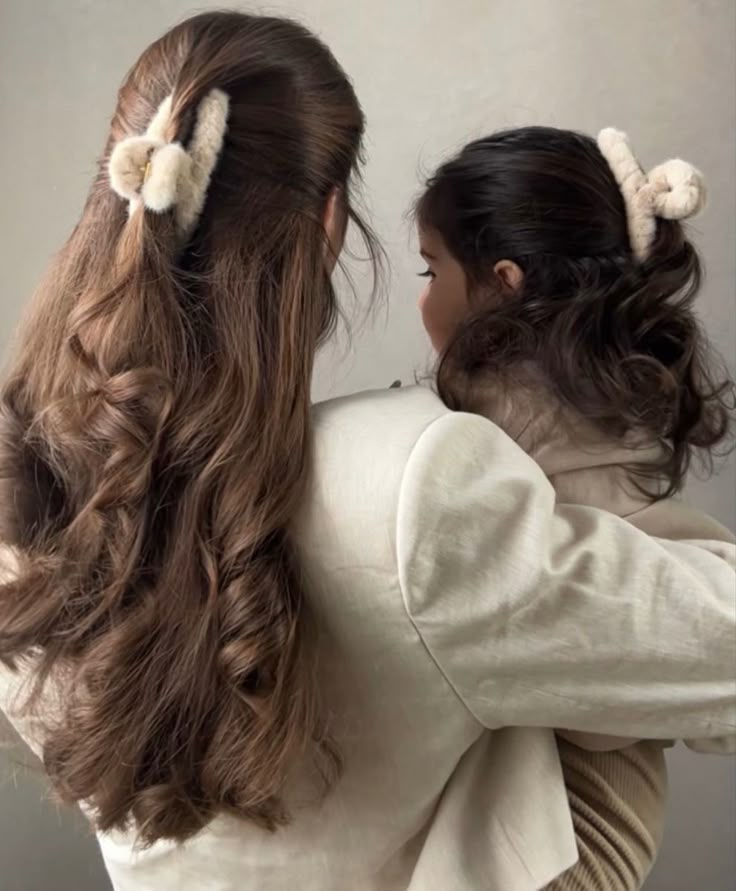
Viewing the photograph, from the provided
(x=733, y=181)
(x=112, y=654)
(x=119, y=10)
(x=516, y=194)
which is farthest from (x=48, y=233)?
(x=733, y=181)

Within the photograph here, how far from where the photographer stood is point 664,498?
0.74 meters

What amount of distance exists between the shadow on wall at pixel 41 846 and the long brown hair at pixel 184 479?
1.97ft

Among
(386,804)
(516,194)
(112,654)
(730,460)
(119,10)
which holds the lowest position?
(730,460)

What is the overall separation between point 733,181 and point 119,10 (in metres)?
0.72

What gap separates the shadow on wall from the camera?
1.13 m

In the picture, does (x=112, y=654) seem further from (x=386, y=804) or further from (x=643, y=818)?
(x=643, y=818)

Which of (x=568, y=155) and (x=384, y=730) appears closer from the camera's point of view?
(x=384, y=730)

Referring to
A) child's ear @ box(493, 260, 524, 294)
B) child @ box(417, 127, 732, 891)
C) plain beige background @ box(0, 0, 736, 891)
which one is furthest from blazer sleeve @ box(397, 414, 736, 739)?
plain beige background @ box(0, 0, 736, 891)

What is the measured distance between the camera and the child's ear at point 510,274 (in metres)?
0.81

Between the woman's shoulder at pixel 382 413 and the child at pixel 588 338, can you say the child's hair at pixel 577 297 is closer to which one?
the child at pixel 588 338

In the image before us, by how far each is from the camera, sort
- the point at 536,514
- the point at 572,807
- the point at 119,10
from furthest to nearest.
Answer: the point at 119,10, the point at 572,807, the point at 536,514

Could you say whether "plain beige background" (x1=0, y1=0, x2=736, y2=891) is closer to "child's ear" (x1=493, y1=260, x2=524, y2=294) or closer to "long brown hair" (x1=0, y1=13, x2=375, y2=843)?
"child's ear" (x1=493, y1=260, x2=524, y2=294)

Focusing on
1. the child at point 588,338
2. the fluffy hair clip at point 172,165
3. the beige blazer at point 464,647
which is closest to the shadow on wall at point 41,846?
the beige blazer at point 464,647

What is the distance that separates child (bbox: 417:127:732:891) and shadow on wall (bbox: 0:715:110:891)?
2.23 feet
